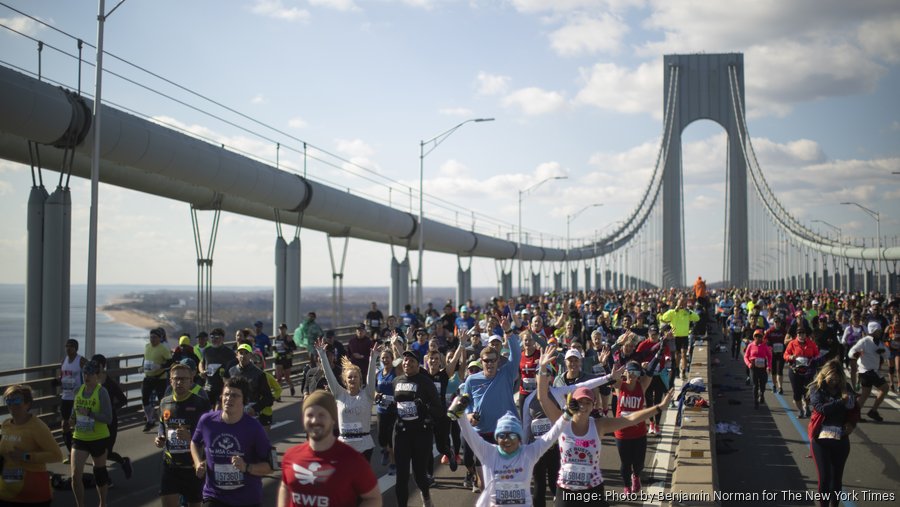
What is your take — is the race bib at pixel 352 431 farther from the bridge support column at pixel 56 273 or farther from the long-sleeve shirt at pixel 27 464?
the bridge support column at pixel 56 273

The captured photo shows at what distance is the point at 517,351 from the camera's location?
8875 mm

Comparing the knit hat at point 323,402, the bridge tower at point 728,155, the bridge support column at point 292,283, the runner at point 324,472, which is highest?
the bridge tower at point 728,155

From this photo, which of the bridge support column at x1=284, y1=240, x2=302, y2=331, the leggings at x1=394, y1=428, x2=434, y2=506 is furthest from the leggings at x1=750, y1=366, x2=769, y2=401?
the bridge support column at x1=284, y1=240, x2=302, y2=331

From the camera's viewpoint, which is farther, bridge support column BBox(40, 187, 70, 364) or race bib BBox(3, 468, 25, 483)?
bridge support column BBox(40, 187, 70, 364)

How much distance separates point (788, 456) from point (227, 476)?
7.90 metres

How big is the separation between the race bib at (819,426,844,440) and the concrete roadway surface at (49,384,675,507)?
1.86 m

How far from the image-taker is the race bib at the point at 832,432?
7812 millimetres

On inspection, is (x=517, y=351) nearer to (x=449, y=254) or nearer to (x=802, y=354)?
(x=802, y=354)

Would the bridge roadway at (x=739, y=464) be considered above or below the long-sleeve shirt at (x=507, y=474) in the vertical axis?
below

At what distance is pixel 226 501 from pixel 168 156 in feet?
44.0

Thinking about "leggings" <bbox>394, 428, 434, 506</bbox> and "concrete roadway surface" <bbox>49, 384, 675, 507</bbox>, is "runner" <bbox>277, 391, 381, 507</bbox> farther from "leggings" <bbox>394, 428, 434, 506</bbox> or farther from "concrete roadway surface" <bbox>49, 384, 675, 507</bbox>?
"concrete roadway surface" <bbox>49, 384, 675, 507</bbox>

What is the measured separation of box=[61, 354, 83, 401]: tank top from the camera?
34.9 feet

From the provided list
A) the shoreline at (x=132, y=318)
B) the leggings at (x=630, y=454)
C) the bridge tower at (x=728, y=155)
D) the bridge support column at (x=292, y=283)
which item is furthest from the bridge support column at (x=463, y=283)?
the shoreline at (x=132, y=318)

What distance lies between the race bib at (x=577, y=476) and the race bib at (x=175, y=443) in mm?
2976
